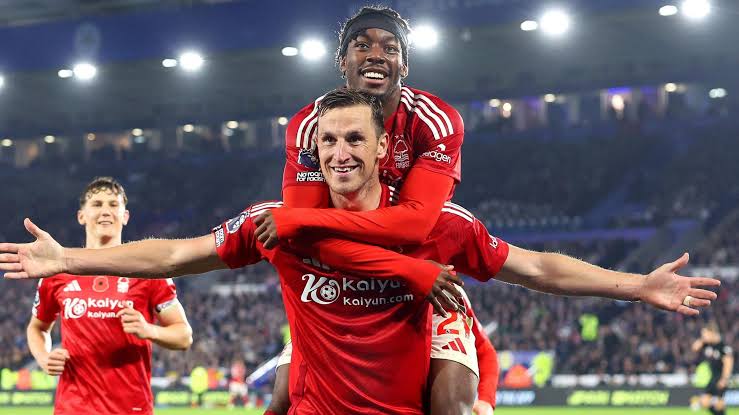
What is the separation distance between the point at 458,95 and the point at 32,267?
107ft

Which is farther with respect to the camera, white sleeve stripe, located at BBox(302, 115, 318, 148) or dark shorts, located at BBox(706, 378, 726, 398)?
dark shorts, located at BBox(706, 378, 726, 398)

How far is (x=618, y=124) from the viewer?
36.0 metres

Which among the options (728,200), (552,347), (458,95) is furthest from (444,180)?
(458,95)

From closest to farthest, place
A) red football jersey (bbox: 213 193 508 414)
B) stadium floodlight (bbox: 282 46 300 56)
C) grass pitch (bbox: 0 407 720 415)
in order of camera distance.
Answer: red football jersey (bbox: 213 193 508 414)
grass pitch (bbox: 0 407 720 415)
stadium floodlight (bbox: 282 46 300 56)

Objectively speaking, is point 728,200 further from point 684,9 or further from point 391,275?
point 391,275

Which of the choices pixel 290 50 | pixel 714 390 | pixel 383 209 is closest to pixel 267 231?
pixel 383 209

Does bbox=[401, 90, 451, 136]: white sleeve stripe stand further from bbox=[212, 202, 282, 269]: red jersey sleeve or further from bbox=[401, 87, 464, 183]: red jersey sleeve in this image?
bbox=[212, 202, 282, 269]: red jersey sleeve

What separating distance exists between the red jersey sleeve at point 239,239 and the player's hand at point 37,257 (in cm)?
70

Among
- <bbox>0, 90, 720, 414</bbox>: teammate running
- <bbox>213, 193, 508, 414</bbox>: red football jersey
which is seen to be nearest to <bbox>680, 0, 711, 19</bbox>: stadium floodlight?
<bbox>0, 90, 720, 414</bbox>: teammate running

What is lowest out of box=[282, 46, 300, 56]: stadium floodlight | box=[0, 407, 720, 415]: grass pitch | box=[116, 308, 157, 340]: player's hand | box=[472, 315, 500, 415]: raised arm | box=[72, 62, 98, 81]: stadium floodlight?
box=[0, 407, 720, 415]: grass pitch

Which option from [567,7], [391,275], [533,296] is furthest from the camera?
[533,296]

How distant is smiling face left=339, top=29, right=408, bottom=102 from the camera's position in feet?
18.1

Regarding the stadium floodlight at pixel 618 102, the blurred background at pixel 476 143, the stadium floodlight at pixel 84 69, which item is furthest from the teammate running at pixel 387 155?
the stadium floodlight at pixel 618 102

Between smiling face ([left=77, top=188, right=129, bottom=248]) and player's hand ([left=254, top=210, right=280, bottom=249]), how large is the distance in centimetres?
328
